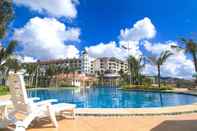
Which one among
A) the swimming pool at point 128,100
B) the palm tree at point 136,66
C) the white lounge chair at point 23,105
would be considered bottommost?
the swimming pool at point 128,100

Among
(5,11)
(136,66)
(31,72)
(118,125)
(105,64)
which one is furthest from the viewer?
(105,64)

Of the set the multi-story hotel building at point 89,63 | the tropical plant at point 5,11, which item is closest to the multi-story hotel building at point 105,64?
the multi-story hotel building at point 89,63

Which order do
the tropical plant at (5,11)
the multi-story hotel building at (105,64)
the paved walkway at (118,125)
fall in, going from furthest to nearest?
1. the multi-story hotel building at (105,64)
2. the tropical plant at (5,11)
3. the paved walkway at (118,125)

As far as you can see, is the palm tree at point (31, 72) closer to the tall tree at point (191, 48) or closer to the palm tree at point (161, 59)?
the palm tree at point (161, 59)

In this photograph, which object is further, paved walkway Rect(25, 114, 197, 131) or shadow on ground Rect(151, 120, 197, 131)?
paved walkway Rect(25, 114, 197, 131)

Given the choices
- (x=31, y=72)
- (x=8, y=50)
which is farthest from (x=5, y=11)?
(x=31, y=72)

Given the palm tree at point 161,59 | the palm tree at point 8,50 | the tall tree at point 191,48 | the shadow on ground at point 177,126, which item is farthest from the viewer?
the palm tree at point 161,59

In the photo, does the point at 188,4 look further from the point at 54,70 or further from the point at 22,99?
the point at 54,70

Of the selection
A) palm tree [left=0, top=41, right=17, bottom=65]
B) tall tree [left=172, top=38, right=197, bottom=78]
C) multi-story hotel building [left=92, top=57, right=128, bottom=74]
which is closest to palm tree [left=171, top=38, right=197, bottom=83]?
tall tree [left=172, top=38, right=197, bottom=78]

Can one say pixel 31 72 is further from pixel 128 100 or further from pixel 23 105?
pixel 23 105

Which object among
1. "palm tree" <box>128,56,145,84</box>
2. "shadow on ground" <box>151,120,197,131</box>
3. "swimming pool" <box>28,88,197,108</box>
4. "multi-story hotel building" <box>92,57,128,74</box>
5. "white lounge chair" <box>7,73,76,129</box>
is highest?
"multi-story hotel building" <box>92,57,128,74</box>

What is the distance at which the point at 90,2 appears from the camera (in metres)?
32.6

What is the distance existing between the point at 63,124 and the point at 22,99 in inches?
55.0

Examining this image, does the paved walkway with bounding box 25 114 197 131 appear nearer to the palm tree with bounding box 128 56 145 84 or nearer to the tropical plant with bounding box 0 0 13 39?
the tropical plant with bounding box 0 0 13 39
